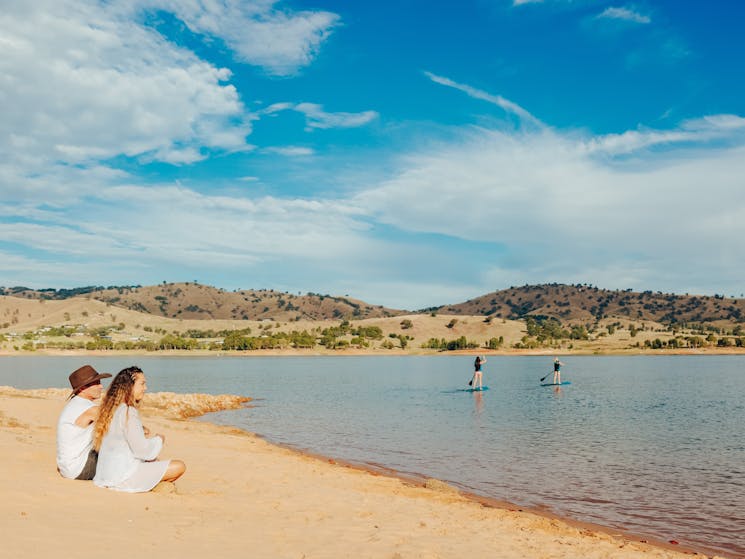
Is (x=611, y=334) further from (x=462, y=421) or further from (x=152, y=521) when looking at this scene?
(x=152, y=521)

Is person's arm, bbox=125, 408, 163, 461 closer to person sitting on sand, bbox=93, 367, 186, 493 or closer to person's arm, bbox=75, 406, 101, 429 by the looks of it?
person sitting on sand, bbox=93, 367, 186, 493

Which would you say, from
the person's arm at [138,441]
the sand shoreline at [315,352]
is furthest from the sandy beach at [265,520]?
the sand shoreline at [315,352]

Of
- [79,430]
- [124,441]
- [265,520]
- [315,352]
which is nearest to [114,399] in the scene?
[124,441]

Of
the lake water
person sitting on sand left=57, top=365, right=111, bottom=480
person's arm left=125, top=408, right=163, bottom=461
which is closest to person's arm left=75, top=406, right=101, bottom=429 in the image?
person sitting on sand left=57, top=365, right=111, bottom=480

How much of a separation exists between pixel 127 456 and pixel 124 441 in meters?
0.34

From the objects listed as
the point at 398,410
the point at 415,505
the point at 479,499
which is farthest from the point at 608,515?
the point at 398,410

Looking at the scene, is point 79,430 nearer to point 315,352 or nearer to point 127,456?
point 127,456

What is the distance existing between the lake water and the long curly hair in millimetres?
11120

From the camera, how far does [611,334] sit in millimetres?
183500

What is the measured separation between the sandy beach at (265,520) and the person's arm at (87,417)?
104 centimetres

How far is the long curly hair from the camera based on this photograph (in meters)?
10.6

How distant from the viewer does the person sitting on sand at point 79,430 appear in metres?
11.0

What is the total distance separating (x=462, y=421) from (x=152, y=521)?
85.3 feet

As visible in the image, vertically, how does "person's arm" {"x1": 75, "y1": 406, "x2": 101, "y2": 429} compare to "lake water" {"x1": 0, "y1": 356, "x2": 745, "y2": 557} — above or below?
above
